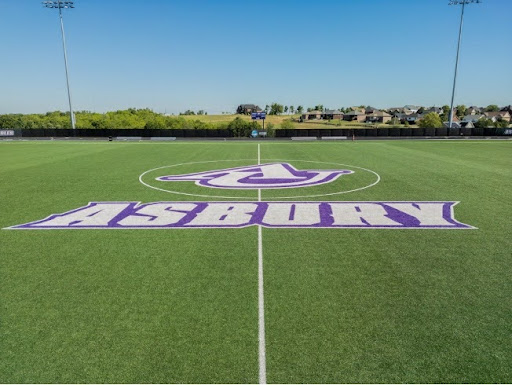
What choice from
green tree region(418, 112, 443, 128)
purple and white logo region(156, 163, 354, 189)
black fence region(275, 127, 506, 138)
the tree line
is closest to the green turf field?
purple and white logo region(156, 163, 354, 189)

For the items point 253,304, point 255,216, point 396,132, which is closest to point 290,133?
point 396,132

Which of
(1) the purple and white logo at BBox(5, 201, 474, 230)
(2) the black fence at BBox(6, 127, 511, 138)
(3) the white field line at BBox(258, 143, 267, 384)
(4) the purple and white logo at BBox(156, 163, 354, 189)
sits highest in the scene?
(2) the black fence at BBox(6, 127, 511, 138)

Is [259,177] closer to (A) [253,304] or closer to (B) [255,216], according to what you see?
(B) [255,216]

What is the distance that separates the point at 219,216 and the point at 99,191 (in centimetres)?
713

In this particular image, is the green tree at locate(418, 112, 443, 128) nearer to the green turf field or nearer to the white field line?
the green turf field

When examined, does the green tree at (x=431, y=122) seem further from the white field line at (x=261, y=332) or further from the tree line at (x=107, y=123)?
the white field line at (x=261, y=332)

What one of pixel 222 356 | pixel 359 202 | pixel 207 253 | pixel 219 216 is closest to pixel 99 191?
pixel 219 216

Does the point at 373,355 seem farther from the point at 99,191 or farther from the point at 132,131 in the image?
the point at 132,131

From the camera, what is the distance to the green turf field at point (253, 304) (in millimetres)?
4945

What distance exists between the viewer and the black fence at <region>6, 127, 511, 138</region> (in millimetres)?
56938

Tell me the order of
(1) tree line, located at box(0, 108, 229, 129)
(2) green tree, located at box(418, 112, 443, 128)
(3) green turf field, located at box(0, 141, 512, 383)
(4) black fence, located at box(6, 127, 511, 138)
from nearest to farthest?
(3) green turf field, located at box(0, 141, 512, 383) → (4) black fence, located at box(6, 127, 511, 138) → (2) green tree, located at box(418, 112, 443, 128) → (1) tree line, located at box(0, 108, 229, 129)

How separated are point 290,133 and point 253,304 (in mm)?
55099

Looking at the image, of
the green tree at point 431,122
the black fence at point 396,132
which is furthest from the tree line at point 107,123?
the black fence at point 396,132

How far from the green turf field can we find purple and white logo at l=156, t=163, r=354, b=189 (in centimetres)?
674
